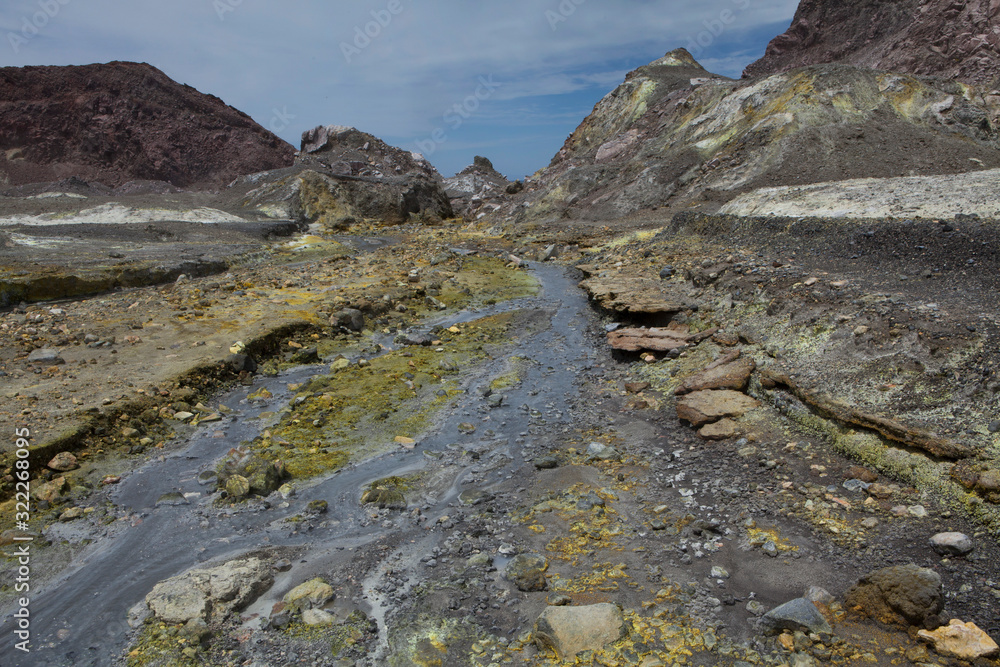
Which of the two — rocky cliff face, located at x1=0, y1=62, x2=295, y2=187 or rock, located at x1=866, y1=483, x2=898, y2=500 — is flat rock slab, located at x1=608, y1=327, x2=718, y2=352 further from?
rocky cliff face, located at x1=0, y1=62, x2=295, y2=187

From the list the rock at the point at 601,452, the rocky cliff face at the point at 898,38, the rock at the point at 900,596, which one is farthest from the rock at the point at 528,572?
the rocky cliff face at the point at 898,38

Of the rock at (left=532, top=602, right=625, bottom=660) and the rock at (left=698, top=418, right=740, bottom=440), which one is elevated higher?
the rock at (left=698, top=418, right=740, bottom=440)

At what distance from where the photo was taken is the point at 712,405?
7.30 metres

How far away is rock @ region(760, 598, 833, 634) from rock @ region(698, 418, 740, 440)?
9.18 feet

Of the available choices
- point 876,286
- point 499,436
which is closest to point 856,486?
point 499,436

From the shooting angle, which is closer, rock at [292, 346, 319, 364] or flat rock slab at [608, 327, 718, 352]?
flat rock slab at [608, 327, 718, 352]

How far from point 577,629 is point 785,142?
22.2 m

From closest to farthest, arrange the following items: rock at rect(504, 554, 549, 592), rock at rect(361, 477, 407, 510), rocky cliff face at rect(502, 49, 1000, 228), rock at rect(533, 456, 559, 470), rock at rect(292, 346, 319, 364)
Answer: rock at rect(504, 554, 549, 592), rock at rect(361, 477, 407, 510), rock at rect(533, 456, 559, 470), rock at rect(292, 346, 319, 364), rocky cliff face at rect(502, 49, 1000, 228)

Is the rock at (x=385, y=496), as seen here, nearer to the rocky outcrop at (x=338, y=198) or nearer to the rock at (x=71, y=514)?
the rock at (x=71, y=514)

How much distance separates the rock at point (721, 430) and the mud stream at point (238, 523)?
180cm

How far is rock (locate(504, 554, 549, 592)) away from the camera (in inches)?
186

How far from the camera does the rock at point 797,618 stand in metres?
3.97

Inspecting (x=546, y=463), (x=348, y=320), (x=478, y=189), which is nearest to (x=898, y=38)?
(x=478, y=189)

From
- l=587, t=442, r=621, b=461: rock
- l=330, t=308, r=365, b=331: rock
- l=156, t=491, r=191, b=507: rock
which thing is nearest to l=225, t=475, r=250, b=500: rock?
l=156, t=491, r=191, b=507: rock
